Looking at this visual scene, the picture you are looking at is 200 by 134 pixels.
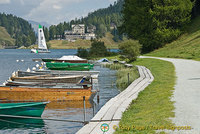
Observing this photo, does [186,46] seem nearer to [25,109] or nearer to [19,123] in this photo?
[25,109]

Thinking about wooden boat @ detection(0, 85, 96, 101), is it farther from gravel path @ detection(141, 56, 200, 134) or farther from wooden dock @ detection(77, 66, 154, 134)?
gravel path @ detection(141, 56, 200, 134)

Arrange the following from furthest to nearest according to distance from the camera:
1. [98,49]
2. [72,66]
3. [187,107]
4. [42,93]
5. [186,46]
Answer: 1. [98,49]
2. [186,46]
3. [72,66]
4. [42,93]
5. [187,107]

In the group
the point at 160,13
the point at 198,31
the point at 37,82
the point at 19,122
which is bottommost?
the point at 19,122

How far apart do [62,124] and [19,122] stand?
9.08 feet

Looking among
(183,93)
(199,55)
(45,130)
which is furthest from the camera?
(199,55)

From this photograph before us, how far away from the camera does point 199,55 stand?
42.5 metres

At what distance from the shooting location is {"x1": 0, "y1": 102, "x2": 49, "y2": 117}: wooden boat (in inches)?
628

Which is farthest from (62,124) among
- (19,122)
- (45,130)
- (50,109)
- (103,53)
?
(103,53)

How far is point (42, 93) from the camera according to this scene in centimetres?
2038

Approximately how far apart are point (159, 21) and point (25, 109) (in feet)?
170

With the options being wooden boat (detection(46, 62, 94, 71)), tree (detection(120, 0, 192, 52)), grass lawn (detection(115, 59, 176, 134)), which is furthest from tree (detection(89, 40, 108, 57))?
grass lawn (detection(115, 59, 176, 134))

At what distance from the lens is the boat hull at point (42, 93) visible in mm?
19906

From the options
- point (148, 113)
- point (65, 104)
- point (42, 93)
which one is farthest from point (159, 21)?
point (148, 113)

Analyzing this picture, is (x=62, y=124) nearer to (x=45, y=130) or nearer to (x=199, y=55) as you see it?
(x=45, y=130)
